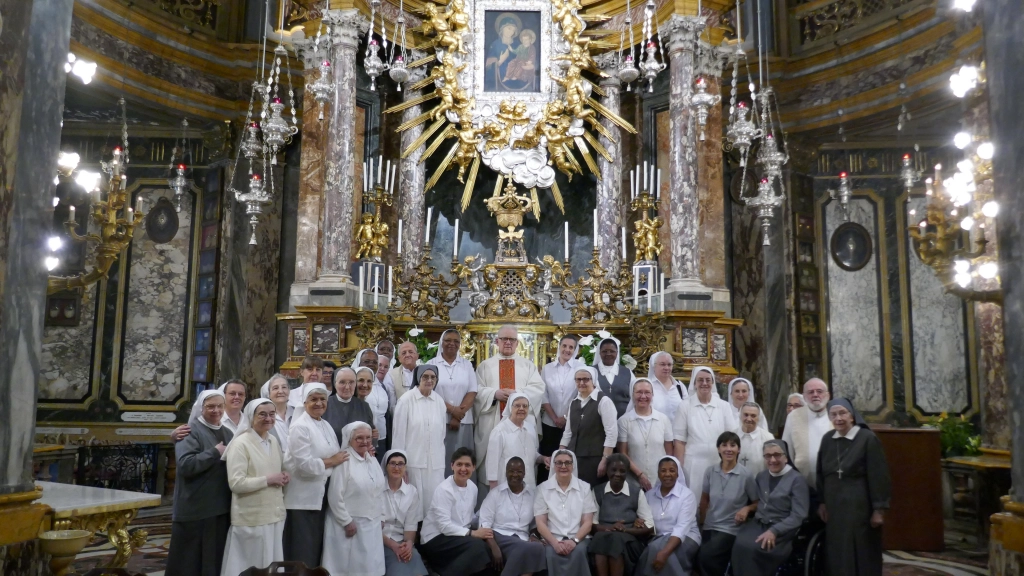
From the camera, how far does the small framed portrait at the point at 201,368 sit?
11.6 metres

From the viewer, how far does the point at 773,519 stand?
588 cm

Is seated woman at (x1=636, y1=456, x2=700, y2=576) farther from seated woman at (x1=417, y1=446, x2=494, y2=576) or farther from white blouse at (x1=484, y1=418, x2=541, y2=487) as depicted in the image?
seated woman at (x1=417, y1=446, x2=494, y2=576)

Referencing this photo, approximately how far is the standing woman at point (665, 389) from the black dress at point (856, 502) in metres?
1.54

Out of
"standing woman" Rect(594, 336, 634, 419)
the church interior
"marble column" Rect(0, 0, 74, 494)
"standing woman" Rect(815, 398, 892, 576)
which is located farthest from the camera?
the church interior

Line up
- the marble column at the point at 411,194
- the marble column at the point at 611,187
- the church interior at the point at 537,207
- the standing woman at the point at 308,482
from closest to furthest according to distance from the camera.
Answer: the standing woman at the point at 308,482 < the church interior at the point at 537,207 < the marble column at the point at 411,194 < the marble column at the point at 611,187

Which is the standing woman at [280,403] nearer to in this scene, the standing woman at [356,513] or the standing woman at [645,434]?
the standing woman at [356,513]

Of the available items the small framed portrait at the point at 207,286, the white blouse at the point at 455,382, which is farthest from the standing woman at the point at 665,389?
the small framed portrait at the point at 207,286

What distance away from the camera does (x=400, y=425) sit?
659 centimetres

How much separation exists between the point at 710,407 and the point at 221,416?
3697 millimetres

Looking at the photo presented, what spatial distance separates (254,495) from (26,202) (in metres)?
2.09

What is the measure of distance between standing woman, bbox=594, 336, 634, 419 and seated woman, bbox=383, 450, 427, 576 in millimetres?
1894

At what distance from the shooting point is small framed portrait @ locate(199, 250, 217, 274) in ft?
38.8

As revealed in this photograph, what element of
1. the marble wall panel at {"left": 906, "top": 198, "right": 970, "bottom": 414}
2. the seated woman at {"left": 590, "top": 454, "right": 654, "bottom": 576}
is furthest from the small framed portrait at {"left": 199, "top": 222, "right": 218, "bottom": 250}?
the marble wall panel at {"left": 906, "top": 198, "right": 970, "bottom": 414}

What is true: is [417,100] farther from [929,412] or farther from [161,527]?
[929,412]
